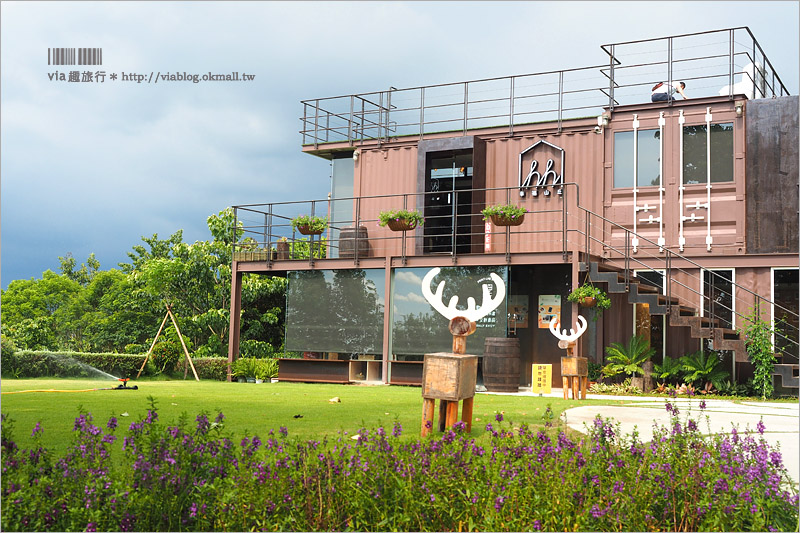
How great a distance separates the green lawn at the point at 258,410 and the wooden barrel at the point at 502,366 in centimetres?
244

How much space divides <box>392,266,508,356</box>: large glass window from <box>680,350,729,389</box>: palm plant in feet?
12.0

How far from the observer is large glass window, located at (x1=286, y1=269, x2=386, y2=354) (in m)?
17.5

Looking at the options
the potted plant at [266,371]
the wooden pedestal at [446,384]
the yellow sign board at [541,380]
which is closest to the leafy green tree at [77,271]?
the potted plant at [266,371]

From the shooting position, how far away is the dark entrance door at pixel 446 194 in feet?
64.3

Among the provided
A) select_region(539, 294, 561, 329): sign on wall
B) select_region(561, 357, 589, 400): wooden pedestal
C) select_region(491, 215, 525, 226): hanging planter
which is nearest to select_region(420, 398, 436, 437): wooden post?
select_region(561, 357, 589, 400): wooden pedestal

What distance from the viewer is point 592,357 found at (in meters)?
16.7

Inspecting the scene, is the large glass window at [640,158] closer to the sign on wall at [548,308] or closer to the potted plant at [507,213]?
the potted plant at [507,213]

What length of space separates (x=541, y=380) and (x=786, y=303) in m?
5.28

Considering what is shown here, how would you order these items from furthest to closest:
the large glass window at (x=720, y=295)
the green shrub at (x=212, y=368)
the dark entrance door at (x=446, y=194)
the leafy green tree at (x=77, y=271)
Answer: the leafy green tree at (x=77, y=271) < the dark entrance door at (x=446, y=194) < the green shrub at (x=212, y=368) < the large glass window at (x=720, y=295)

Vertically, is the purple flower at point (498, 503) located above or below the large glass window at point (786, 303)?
below

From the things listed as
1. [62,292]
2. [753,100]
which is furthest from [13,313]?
[753,100]

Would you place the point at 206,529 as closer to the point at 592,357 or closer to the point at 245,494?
the point at 245,494

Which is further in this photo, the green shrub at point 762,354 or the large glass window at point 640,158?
the large glass window at point 640,158

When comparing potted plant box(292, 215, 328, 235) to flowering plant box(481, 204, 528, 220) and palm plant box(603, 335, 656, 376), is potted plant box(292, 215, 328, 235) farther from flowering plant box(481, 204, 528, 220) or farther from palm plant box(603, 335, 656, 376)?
palm plant box(603, 335, 656, 376)
